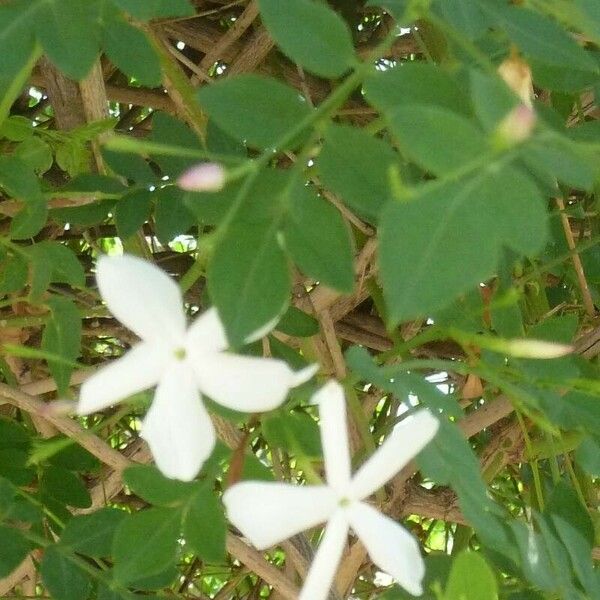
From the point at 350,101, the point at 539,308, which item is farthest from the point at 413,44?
the point at 539,308

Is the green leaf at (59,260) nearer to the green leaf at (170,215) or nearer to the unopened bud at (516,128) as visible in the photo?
the green leaf at (170,215)

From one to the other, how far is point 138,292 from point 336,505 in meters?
0.13

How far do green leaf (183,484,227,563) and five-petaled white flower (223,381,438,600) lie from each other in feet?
0.37

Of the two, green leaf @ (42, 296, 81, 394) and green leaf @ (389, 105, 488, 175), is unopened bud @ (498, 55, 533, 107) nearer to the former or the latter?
green leaf @ (389, 105, 488, 175)

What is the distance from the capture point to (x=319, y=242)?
1.27ft

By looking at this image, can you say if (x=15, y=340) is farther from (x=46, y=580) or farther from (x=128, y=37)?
(x=128, y=37)

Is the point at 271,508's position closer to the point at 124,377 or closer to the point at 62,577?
the point at 124,377

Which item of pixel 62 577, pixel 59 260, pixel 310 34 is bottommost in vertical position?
pixel 62 577

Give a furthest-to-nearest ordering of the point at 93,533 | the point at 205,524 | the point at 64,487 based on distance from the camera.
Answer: the point at 64,487 → the point at 93,533 → the point at 205,524

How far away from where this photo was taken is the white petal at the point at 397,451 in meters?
0.41

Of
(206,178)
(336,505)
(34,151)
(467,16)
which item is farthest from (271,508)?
(34,151)

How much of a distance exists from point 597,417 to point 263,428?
19 cm

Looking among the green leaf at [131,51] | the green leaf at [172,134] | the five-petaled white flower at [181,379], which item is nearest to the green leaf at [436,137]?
the five-petaled white flower at [181,379]

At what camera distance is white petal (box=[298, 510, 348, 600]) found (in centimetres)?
42
